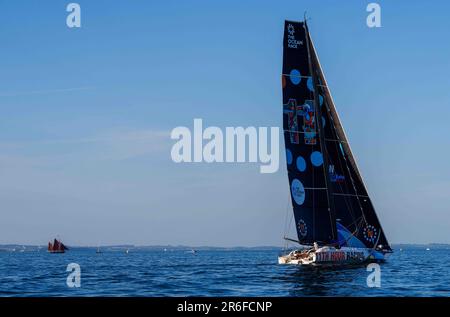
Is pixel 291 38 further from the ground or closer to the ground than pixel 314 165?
further from the ground

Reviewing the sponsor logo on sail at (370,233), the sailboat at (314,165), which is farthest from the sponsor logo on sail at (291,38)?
the sponsor logo on sail at (370,233)

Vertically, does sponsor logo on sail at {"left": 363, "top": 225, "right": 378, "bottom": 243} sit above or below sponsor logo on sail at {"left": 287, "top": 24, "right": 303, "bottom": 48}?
below

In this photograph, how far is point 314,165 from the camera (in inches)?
2004

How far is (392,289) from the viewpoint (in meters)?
32.8

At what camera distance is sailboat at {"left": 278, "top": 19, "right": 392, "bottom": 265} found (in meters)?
50.5

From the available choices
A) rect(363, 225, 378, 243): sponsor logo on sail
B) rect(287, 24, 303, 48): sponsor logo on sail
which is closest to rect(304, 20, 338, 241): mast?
rect(287, 24, 303, 48): sponsor logo on sail

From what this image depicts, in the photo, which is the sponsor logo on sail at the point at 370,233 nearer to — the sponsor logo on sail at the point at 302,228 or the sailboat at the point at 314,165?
the sailboat at the point at 314,165

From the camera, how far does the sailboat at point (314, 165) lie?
50469 mm

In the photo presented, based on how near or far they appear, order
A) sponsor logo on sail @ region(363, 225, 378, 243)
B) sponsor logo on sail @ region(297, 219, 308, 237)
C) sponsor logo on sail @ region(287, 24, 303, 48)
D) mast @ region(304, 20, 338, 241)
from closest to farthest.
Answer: sponsor logo on sail @ region(287, 24, 303, 48), mast @ region(304, 20, 338, 241), sponsor logo on sail @ region(297, 219, 308, 237), sponsor logo on sail @ region(363, 225, 378, 243)

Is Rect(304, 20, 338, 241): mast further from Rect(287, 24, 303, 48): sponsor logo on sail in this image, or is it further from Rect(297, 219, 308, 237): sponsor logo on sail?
Rect(297, 219, 308, 237): sponsor logo on sail

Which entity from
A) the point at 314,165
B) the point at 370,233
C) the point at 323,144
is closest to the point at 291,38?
the point at 323,144

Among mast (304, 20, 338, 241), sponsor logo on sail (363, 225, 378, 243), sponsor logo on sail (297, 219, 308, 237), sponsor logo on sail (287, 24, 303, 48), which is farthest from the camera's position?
sponsor logo on sail (363, 225, 378, 243)

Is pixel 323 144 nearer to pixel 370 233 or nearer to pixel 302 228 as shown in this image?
pixel 302 228
